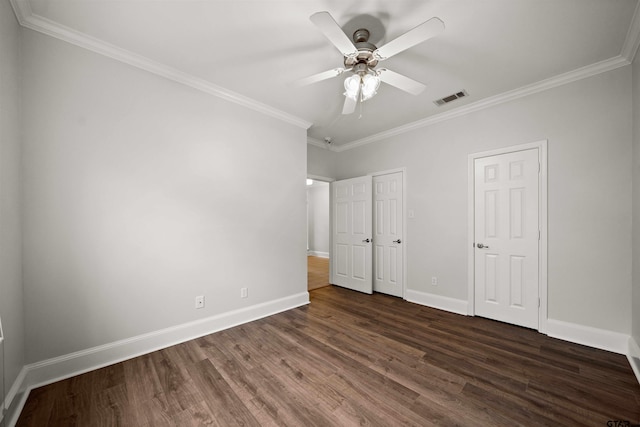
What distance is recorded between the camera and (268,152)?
327 cm

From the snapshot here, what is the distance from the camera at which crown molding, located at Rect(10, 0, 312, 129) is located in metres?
1.79

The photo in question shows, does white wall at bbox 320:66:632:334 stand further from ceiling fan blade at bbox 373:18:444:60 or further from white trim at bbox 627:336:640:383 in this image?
ceiling fan blade at bbox 373:18:444:60

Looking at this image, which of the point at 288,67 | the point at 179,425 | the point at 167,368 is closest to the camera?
the point at 179,425

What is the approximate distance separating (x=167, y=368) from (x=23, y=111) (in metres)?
2.24

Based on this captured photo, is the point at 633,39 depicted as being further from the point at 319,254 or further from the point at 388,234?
the point at 319,254

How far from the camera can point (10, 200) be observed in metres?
1.59

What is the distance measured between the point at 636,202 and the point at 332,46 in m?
2.94

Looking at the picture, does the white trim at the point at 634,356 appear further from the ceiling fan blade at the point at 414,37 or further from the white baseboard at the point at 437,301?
the ceiling fan blade at the point at 414,37

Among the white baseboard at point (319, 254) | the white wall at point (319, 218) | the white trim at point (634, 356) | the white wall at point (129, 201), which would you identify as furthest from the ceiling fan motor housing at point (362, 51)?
the white baseboard at point (319, 254)

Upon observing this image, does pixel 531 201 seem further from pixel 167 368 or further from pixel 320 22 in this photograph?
pixel 167 368

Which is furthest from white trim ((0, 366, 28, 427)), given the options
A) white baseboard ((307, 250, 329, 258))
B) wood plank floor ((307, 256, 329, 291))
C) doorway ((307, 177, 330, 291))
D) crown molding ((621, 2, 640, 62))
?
white baseboard ((307, 250, 329, 258))

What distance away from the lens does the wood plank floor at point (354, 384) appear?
1531 millimetres

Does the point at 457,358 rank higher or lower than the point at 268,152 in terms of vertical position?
lower

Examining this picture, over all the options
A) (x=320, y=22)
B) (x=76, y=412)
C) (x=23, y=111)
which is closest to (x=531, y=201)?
(x=320, y=22)
